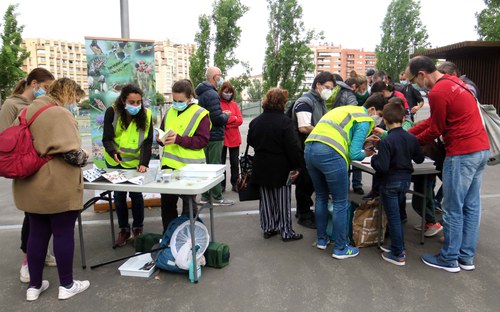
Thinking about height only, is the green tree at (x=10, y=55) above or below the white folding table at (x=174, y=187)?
above

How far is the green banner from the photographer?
4.85m

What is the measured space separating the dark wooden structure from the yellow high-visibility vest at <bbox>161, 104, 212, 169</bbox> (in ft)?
28.4

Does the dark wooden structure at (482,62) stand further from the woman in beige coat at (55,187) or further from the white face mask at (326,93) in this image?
the woman in beige coat at (55,187)

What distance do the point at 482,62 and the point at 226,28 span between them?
32.3 feet

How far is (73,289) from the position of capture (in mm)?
2854

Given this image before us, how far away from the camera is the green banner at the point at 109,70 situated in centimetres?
485

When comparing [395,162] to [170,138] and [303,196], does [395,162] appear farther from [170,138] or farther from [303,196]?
[170,138]

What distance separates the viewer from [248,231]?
13.9 feet

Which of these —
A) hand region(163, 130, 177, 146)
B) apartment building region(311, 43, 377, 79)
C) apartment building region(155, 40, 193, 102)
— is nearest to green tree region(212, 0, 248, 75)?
hand region(163, 130, 177, 146)

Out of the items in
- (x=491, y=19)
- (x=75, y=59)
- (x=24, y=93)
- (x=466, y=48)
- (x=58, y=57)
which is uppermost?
(x=75, y=59)

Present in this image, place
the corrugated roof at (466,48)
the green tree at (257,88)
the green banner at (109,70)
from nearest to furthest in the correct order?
the green banner at (109,70) < the corrugated roof at (466,48) < the green tree at (257,88)

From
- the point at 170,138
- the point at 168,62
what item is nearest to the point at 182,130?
the point at 170,138

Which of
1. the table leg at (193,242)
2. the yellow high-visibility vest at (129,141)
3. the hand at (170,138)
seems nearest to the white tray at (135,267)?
the table leg at (193,242)

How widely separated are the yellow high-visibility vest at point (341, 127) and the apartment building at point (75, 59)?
113600mm
